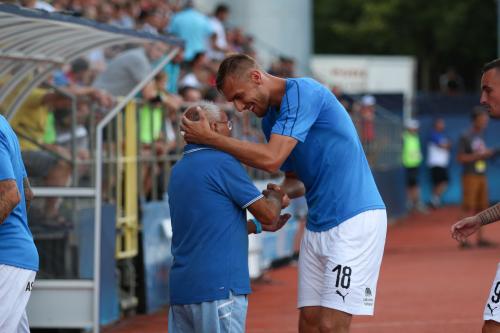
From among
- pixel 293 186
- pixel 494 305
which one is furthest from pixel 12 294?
pixel 494 305

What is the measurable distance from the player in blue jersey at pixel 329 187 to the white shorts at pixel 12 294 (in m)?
1.48

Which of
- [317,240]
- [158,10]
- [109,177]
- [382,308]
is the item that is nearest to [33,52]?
[109,177]

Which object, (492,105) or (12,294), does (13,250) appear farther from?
(492,105)

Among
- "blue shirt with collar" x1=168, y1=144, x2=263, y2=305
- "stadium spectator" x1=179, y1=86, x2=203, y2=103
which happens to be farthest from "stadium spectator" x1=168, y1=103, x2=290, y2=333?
"stadium spectator" x1=179, y1=86, x2=203, y2=103

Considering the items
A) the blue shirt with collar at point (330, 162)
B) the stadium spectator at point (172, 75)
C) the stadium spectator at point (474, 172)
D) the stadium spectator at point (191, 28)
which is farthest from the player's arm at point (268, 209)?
the stadium spectator at point (474, 172)

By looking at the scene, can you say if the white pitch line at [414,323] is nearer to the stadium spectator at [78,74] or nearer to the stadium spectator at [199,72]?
the stadium spectator at [78,74]

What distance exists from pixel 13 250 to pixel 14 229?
11 cm

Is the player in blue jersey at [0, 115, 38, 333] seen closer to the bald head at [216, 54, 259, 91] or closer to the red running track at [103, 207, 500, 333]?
the bald head at [216, 54, 259, 91]

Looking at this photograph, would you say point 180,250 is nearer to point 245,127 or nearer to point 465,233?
point 465,233

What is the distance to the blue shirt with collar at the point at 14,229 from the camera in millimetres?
5961

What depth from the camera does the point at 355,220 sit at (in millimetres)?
6762

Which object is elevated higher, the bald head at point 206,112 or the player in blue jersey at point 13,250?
the bald head at point 206,112

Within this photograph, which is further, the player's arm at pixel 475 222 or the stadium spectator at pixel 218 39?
the stadium spectator at pixel 218 39

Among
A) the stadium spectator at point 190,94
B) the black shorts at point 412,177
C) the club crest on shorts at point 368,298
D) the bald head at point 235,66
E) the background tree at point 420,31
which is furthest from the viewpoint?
the background tree at point 420,31
